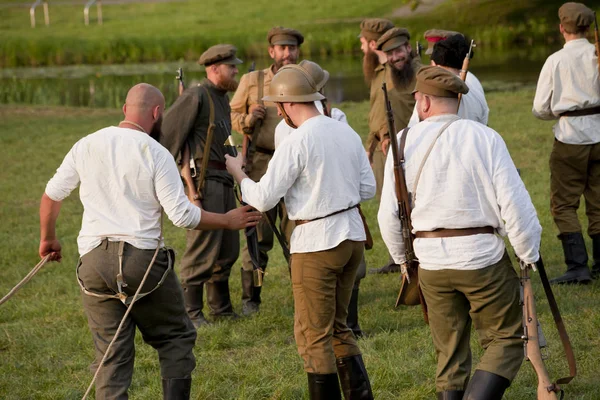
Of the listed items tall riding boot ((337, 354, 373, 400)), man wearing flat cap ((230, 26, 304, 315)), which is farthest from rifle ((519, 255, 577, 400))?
man wearing flat cap ((230, 26, 304, 315))

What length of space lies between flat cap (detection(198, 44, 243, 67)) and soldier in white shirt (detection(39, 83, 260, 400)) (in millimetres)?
2231

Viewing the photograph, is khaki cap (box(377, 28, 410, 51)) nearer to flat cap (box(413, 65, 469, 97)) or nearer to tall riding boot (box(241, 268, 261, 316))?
tall riding boot (box(241, 268, 261, 316))

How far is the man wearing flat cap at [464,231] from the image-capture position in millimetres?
4902

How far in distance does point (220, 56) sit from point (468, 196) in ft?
11.0

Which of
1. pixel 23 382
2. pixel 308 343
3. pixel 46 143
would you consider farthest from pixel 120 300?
pixel 46 143

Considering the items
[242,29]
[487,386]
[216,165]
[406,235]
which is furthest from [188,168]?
[242,29]

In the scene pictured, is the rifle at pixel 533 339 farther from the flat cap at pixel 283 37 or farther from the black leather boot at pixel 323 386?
the flat cap at pixel 283 37

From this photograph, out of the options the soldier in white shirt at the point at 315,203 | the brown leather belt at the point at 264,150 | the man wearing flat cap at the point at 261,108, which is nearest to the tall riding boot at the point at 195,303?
the man wearing flat cap at the point at 261,108

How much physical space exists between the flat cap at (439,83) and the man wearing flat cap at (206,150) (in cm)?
277

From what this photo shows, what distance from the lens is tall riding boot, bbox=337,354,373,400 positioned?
5.88 metres

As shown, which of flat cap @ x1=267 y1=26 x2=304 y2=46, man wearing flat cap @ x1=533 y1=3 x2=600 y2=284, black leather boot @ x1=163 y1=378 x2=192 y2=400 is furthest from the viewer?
man wearing flat cap @ x1=533 y1=3 x2=600 y2=284

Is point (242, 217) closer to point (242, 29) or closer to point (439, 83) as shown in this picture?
point (439, 83)

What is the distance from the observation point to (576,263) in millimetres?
8555

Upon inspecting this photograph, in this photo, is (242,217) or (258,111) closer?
(242,217)
